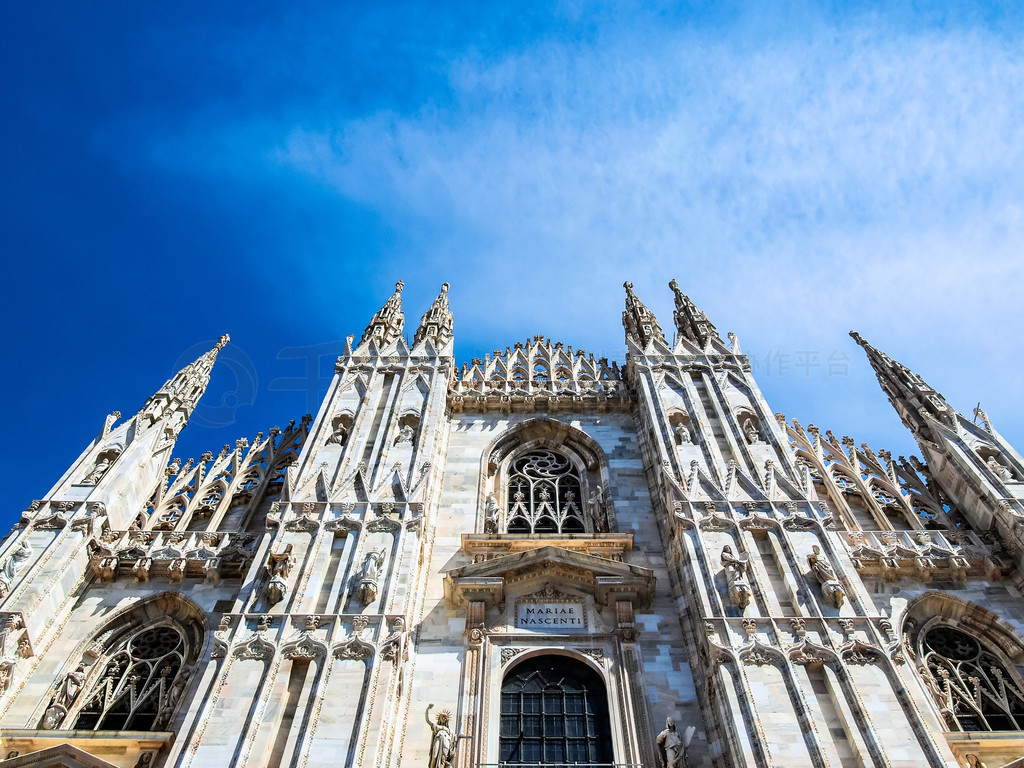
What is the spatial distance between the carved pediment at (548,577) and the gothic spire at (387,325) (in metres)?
9.09

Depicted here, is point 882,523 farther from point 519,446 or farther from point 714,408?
point 519,446

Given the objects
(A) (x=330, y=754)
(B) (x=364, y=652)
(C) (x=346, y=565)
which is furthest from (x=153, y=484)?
(A) (x=330, y=754)

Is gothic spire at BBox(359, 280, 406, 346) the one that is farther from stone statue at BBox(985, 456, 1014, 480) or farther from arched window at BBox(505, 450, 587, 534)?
stone statue at BBox(985, 456, 1014, 480)

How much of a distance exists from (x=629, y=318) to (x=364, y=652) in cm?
1479

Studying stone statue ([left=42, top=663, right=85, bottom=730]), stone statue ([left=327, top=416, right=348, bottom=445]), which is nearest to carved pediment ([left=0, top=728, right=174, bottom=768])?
stone statue ([left=42, top=663, right=85, bottom=730])

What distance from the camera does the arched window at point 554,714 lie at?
1217 cm

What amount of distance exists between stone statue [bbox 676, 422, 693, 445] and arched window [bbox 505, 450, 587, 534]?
2.70 metres

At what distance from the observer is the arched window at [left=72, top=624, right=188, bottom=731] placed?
1298cm

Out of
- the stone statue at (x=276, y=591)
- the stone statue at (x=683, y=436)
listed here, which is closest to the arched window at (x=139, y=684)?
the stone statue at (x=276, y=591)

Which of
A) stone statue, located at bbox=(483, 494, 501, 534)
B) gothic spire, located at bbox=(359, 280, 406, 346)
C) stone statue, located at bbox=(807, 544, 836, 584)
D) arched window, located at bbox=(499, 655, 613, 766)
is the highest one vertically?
gothic spire, located at bbox=(359, 280, 406, 346)

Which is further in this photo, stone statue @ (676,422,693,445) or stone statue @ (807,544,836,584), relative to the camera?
stone statue @ (676,422,693,445)

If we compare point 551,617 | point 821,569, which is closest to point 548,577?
point 551,617

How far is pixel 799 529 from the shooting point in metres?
14.7

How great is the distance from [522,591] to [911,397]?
11.5m
